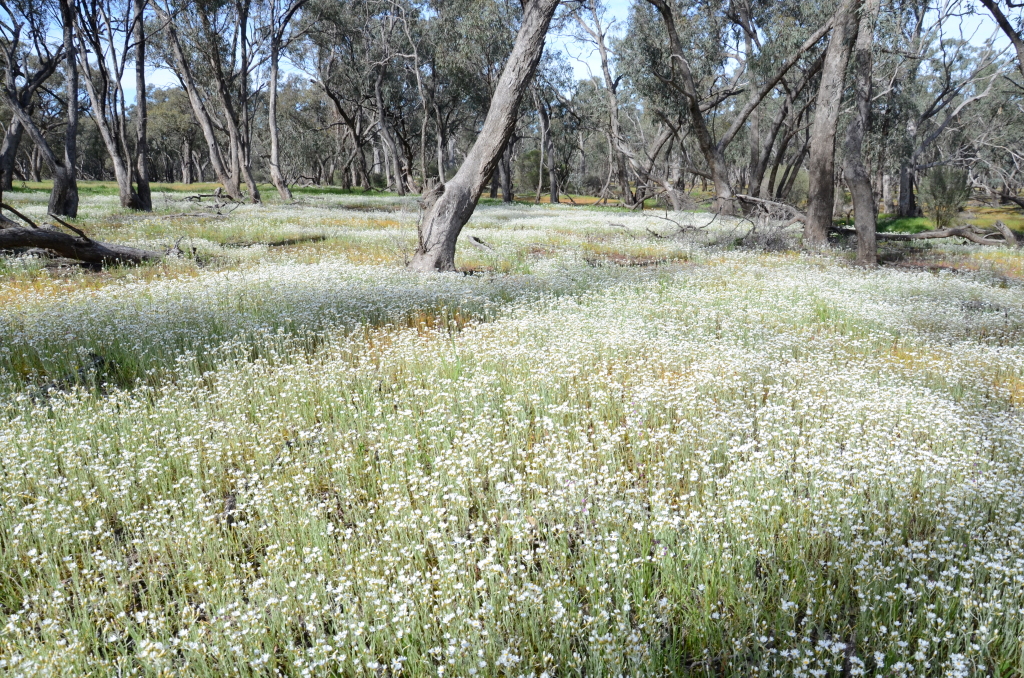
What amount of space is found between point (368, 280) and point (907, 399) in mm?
7712

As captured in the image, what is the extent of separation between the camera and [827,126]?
14.6 metres

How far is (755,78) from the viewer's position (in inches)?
961

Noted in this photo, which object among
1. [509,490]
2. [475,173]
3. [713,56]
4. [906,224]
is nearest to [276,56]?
[713,56]

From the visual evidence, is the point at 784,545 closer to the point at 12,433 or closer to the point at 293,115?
the point at 12,433

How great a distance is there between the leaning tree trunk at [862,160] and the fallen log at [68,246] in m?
14.2

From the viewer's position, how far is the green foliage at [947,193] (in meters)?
24.4

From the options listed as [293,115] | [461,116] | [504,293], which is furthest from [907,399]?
[293,115]

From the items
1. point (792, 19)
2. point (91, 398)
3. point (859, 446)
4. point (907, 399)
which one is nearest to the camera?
point (859, 446)

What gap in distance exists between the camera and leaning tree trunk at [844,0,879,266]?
43.4ft

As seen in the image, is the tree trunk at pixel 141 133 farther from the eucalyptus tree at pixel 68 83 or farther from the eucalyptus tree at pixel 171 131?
the eucalyptus tree at pixel 171 131

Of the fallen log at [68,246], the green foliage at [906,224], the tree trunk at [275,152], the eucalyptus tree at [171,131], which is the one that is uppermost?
the eucalyptus tree at [171,131]

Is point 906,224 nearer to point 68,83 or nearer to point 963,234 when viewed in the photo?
point 963,234

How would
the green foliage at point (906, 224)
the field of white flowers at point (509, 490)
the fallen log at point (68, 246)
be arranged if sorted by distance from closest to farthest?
the field of white flowers at point (509, 490), the fallen log at point (68, 246), the green foliage at point (906, 224)

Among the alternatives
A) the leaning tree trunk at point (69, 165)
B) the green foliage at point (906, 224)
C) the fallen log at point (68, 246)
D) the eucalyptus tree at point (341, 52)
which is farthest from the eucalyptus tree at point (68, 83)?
the green foliage at point (906, 224)
